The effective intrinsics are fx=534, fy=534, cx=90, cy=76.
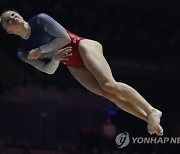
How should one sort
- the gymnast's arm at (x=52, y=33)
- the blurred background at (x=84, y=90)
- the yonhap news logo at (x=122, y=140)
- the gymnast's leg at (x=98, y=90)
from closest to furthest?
the gymnast's arm at (x=52, y=33), the gymnast's leg at (x=98, y=90), the yonhap news logo at (x=122, y=140), the blurred background at (x=84, y=90)

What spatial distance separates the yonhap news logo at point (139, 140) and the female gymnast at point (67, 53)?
2618mm

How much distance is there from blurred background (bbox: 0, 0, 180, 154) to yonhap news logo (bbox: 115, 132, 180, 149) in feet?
0.33

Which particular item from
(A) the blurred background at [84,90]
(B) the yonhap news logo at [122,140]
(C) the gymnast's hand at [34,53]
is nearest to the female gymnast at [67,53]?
(C) the gymnast's hand at [34,53]

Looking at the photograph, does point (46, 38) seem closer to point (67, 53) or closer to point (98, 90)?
point (67, 53)

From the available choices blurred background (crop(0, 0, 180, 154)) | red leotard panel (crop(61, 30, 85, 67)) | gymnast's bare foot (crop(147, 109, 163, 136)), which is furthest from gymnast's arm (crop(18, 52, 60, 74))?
blurred background (crop(0, 0, 180, 154))

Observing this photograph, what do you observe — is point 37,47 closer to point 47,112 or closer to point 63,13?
point 47,112

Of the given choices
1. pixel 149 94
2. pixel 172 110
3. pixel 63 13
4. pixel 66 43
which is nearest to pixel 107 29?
pixel 63 13

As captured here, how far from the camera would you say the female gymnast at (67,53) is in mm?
4578

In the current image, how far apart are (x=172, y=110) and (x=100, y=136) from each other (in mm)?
1312

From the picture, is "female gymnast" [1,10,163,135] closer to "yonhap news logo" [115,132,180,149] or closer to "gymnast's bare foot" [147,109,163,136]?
"gymnast's bare foot" [147,109,163,136]

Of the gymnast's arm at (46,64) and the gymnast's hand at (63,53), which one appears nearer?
the gymnast's hand at (63,53)

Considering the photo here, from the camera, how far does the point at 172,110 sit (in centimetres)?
900

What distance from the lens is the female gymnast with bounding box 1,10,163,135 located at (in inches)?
180

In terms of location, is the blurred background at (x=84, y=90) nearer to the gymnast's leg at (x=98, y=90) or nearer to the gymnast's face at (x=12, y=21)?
the gymnast's leg at (x=98, y=90)
